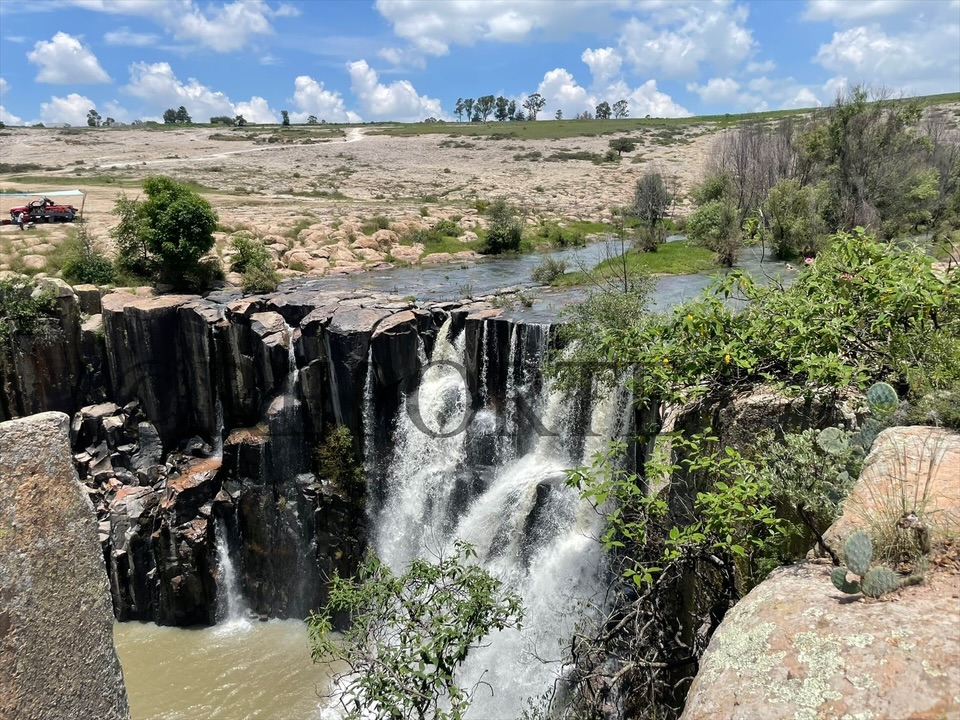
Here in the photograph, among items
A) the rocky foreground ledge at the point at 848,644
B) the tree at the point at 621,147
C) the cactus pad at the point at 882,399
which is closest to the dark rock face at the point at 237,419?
the cactus pad at the point at 882,399

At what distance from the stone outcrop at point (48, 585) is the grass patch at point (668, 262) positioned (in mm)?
15521

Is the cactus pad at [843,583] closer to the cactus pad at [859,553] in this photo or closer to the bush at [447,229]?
the cactus pad at [859,553]

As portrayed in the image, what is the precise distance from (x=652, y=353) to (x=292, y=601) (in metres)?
13.1

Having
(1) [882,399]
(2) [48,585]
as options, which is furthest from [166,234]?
(1) [882,399]

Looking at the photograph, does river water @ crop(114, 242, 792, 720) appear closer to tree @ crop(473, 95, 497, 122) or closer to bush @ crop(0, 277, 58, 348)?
bush @ crop(0, 277, 58, 348)

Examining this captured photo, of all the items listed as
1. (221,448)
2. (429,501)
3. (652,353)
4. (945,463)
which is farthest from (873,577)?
(221,448)

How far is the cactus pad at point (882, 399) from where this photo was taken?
5.16 metres

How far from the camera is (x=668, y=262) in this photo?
2348cm

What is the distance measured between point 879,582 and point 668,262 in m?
21.2

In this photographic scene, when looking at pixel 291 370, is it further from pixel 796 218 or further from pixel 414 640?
pixel 796 218

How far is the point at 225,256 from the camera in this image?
22.8m

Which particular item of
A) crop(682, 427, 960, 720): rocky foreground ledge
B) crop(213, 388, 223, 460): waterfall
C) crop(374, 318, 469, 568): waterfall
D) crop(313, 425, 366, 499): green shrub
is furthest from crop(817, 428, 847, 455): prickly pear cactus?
crop(213, 388, 223, 460): waterfall

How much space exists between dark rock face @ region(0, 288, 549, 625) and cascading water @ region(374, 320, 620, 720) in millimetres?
399

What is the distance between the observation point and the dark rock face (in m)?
15.3
